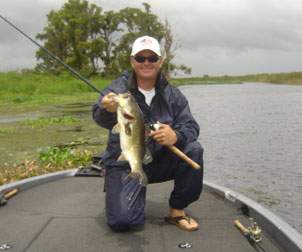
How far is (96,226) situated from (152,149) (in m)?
1.08

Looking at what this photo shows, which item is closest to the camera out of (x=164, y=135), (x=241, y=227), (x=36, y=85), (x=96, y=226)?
(x=164, y=135)

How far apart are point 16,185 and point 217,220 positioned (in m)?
3.06

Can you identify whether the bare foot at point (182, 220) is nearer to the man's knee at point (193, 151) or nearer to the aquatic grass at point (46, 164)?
the man's knee at point (193, 151)

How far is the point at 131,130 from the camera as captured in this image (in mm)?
4750

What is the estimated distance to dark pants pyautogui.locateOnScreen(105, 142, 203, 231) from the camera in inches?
221

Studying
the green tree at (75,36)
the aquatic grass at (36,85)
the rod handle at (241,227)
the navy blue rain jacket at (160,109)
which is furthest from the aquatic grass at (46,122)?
the green tree at (75,36)

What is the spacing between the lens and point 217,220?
5.97m

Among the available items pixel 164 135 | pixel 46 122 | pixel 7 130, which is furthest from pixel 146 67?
pixel 46 122

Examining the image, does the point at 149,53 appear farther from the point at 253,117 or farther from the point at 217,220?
the point at 253,117

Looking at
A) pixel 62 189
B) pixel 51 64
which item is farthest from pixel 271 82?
pixel 62 189

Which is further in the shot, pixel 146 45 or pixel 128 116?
pixel 146 45

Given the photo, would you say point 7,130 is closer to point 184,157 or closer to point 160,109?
point 160,109

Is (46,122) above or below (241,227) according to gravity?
below

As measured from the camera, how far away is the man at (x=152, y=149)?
5.62 metres
